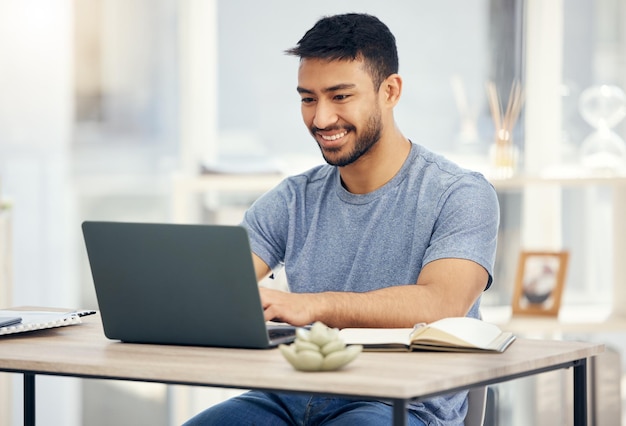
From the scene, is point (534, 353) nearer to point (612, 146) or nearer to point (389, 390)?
point (389, 390)

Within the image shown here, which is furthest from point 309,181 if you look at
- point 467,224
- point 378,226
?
point 467,224

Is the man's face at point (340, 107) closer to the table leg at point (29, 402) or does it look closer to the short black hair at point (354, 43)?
the short black hair at point (354, 43)

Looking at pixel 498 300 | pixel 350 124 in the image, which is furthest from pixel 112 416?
pixel 350 124

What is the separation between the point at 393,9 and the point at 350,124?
1.77 m

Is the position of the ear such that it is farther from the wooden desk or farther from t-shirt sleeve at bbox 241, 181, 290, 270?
the wooden desk

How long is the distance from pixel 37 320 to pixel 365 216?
0.70 metres

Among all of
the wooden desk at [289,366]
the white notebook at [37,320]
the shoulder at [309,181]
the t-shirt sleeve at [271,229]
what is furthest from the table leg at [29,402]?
the shoulder at [309,181]

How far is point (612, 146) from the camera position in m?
3.57

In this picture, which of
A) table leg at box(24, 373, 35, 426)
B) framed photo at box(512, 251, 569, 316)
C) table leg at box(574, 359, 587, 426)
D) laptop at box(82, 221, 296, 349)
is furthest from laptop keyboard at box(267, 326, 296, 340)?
framed photo at box(512, 251, 569, 316)

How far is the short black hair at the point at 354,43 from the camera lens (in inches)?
86.7

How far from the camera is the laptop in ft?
5.36

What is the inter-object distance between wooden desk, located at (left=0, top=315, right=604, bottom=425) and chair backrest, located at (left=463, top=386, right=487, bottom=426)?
1.16 feet

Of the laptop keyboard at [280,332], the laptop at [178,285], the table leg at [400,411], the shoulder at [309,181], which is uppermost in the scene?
the shoulder at [309,181]

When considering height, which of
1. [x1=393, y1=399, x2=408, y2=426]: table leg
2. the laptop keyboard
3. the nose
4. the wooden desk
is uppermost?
the nose
